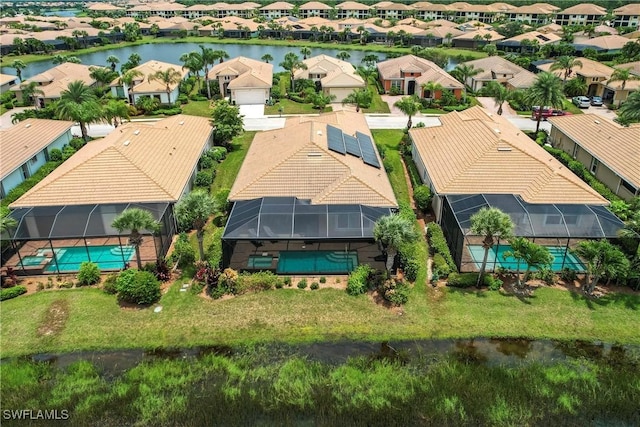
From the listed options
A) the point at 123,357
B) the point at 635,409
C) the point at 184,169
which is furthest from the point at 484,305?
the point at 184,169

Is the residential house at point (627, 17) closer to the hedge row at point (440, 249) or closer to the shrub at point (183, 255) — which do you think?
the hedge row at point (440, 249)

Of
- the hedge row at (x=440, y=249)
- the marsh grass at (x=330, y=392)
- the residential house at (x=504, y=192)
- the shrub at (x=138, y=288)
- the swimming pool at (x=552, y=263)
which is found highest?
the residential house at (x=504, y=192)

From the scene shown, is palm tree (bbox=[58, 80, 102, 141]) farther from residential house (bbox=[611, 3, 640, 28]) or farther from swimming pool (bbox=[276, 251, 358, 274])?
residential house (bbox=[611, 3, 640, 28])

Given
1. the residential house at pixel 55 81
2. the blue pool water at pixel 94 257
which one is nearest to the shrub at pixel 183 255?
the blue pool water at pixel 94 257

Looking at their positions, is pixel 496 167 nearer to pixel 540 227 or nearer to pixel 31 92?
pixel 540 227

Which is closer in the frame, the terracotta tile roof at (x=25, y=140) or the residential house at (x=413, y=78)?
the terracotta tile roof at (x=25, y=140)

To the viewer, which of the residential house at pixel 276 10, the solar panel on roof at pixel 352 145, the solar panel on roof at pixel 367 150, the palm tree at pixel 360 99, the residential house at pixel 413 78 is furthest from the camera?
the residential house at pixel 276 10

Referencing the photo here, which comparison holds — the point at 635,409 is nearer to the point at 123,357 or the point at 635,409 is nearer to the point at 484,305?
the point at 484,305
